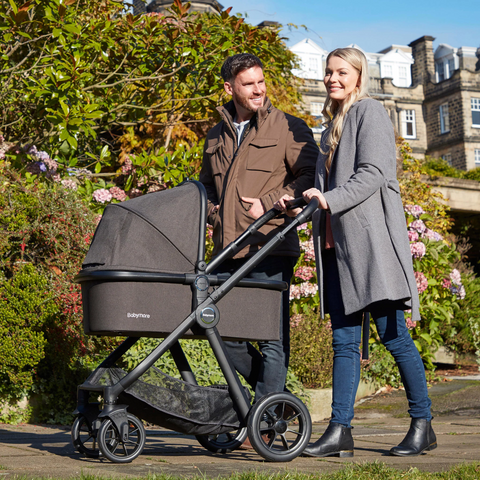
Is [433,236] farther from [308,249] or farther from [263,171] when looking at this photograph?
[263,171]

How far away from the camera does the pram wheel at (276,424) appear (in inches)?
117

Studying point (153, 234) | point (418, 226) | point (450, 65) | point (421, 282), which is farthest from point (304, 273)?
point (450, 65)

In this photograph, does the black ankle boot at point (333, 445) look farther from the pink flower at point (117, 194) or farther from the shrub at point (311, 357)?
the pink flower at point (117, 194)

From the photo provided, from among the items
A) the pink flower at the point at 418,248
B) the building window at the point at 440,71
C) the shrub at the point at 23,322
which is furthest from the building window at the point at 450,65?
the shrub at the point at 23,322

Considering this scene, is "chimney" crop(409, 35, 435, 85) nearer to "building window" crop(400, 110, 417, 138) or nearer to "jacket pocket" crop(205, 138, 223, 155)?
"building window" crop(400, 110, 417, 138)

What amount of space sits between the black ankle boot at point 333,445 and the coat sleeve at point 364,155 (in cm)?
100

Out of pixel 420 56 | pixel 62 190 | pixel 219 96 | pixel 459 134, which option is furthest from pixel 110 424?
pixel 420 56

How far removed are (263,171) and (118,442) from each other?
1.48 metres

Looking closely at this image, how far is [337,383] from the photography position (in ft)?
10.7

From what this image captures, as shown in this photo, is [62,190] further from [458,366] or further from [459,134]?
[459,134]

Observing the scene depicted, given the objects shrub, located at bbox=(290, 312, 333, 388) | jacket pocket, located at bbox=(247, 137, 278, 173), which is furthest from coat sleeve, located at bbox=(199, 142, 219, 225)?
shrub, located at bbox=(290, 312, 333, 388)

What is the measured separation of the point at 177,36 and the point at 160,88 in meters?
0.74

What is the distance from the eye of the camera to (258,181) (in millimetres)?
3543

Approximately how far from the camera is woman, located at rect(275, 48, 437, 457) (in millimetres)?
3180
